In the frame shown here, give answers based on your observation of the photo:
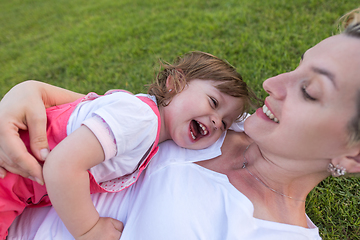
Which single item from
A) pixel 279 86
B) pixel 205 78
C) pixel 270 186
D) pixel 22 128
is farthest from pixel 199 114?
pixel 22 128

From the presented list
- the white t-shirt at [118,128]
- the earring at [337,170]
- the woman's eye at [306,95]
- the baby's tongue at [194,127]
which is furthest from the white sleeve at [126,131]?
the earring at [337,170]

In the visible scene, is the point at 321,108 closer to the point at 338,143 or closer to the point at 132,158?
the point at 338,143

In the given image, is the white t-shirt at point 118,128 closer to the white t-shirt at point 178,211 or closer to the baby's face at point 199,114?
the white t-shirt at point 178,211

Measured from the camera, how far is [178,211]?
5.14 feet

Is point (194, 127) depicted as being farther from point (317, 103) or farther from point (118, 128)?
point (317, 103)

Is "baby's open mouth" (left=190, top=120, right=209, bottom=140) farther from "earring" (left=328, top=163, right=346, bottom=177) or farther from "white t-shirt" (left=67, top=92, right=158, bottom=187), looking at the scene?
"earring" (left=328, top=163, right=346, bottom=177)

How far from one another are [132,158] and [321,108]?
1304 millimetres

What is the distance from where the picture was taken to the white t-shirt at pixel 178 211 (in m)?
1.54

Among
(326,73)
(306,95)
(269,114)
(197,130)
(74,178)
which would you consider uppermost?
(326,73)

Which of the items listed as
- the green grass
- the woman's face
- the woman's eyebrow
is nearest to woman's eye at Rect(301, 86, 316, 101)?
the woman's face

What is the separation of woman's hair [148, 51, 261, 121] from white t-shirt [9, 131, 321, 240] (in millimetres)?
658

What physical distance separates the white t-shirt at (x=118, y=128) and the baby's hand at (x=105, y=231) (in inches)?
12.8

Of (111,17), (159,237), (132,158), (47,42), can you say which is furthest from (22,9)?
(159,237)

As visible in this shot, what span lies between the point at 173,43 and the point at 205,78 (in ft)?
7.74
